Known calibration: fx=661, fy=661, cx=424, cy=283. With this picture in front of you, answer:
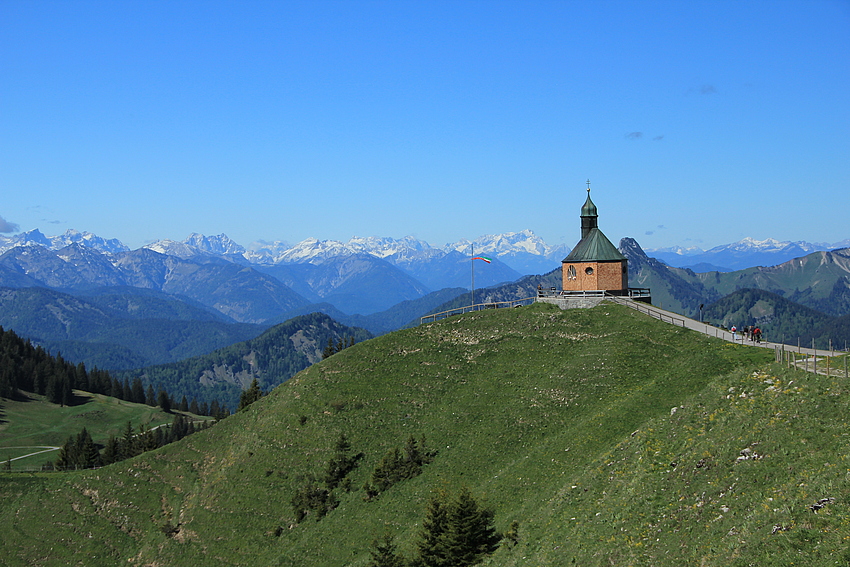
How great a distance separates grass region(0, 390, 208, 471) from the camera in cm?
14262

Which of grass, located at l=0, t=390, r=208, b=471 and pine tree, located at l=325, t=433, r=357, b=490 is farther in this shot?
grass, located at l=0, t=390, r=208, b=471

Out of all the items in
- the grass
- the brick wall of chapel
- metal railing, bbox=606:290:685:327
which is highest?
the brick wall of chapel

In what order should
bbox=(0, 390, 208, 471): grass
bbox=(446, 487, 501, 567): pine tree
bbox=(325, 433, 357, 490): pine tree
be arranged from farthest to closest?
1. bbox=(0, 390, 208, 471): grass
2. bbox=(325, 433, 357, 490): pine tree
3. bbox=(446, 487, 501, 567): pine tree

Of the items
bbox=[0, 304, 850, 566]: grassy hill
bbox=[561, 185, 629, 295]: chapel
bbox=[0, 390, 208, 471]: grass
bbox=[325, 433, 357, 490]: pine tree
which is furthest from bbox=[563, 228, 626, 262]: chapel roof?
bbox=[0, 390, 208, 471]: grass

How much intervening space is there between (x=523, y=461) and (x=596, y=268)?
3280cm

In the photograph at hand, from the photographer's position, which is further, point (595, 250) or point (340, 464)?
point (595, 250)

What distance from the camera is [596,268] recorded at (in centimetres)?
7081

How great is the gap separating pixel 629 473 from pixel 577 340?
28.4m

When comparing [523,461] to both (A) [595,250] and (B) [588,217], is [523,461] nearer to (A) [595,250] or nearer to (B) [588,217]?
(A) [595,250]

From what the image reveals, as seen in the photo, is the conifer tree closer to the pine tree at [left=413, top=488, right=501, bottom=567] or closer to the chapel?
the pine tree at [left=413, top=488, right=501, bottom=567]

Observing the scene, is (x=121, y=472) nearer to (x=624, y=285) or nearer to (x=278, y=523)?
(x=278, y=523)

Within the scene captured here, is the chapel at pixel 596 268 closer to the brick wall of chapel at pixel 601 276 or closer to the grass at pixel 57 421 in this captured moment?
the brick wall of chapel at pixel 601 276

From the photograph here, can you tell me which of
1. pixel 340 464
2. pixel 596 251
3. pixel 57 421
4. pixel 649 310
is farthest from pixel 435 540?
pixel 57 421

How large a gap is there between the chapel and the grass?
337 ft
